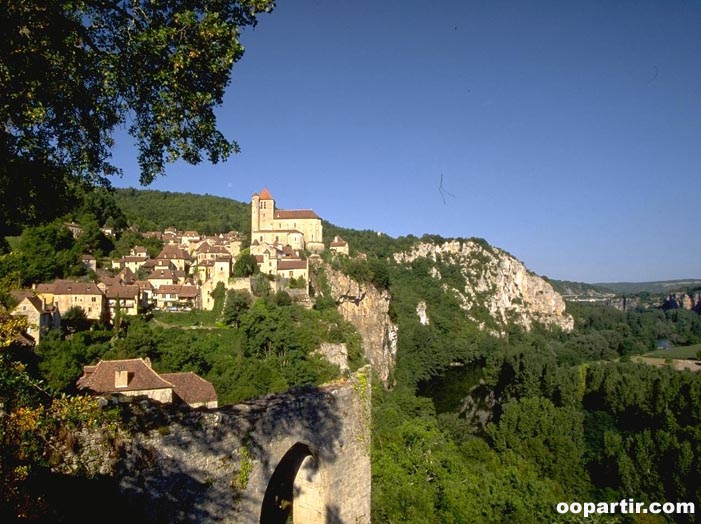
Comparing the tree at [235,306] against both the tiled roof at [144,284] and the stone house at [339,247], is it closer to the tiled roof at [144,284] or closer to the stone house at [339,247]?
the tiled roof at [144,284]

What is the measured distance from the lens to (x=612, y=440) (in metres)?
31.7

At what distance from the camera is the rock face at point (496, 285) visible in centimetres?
14012

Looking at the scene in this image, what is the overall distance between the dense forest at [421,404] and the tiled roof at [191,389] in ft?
16.8

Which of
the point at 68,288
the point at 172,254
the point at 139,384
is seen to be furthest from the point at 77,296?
the point at 139,384

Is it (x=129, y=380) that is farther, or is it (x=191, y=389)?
(x=191, y=389)

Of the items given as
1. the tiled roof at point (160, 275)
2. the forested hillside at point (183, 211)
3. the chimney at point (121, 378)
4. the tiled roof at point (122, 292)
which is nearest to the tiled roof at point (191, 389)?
the chimney at point (121, 378)

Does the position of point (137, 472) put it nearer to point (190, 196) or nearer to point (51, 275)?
point (51, 275)

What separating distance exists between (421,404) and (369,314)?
83.7 ft

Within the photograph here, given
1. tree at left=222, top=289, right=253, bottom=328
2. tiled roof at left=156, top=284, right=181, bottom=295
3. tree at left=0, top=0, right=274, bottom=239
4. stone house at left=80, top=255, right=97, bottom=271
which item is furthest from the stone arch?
stone house at left=80, top=255, right=97, bottom=271

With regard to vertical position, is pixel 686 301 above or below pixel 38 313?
below

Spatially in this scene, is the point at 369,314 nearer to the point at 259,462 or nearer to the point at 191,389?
the point at 191,389

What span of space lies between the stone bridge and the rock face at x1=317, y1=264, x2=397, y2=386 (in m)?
52.6

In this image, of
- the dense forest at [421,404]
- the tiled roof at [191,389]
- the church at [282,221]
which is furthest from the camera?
the church at [282,221]

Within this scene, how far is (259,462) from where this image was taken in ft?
22.7
